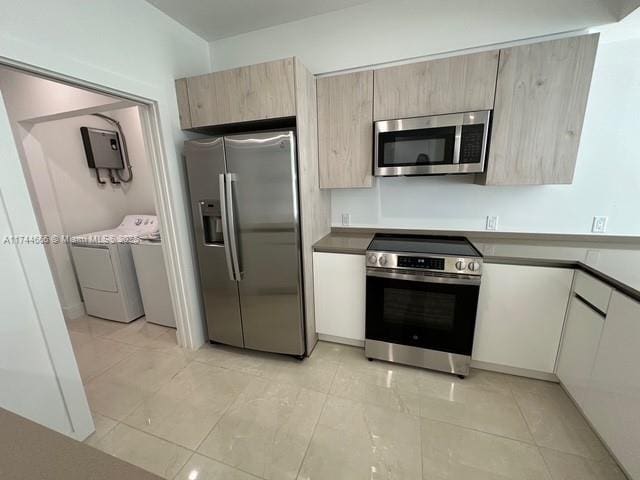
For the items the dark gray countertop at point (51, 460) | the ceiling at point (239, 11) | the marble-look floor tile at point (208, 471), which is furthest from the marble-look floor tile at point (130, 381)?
the ceiling at point (239, 11)

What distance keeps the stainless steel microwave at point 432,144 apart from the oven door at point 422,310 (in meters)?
0.74

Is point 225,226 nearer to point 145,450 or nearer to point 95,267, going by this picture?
point 145,450

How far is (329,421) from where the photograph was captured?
160 centimetres

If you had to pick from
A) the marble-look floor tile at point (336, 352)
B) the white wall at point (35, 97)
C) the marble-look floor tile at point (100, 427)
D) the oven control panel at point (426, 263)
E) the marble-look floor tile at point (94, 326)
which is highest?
the white wall at point (35, 97)

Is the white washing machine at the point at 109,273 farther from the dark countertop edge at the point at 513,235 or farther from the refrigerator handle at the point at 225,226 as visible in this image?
the dark countertop edge at the point at 513,235

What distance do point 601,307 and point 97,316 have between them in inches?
168

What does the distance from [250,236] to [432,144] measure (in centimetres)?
144

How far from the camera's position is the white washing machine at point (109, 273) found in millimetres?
2650

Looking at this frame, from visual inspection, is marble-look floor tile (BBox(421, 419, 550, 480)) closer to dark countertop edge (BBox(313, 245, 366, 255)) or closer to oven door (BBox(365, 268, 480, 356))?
oven door (BBox(365, 268, 480, 356))

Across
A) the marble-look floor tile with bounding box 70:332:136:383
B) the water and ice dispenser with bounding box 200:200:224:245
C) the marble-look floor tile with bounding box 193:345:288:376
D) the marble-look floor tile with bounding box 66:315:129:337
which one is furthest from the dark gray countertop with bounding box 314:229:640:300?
the marble-look floor tile with bounding box 66:315:129:337

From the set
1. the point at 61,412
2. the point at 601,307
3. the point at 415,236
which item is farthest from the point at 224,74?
the point at 601,307

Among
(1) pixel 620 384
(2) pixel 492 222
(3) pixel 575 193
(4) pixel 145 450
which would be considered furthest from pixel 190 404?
(3) pixel 575 193

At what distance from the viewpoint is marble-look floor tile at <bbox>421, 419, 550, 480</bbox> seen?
1.29 metres

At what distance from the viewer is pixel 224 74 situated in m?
1.84
